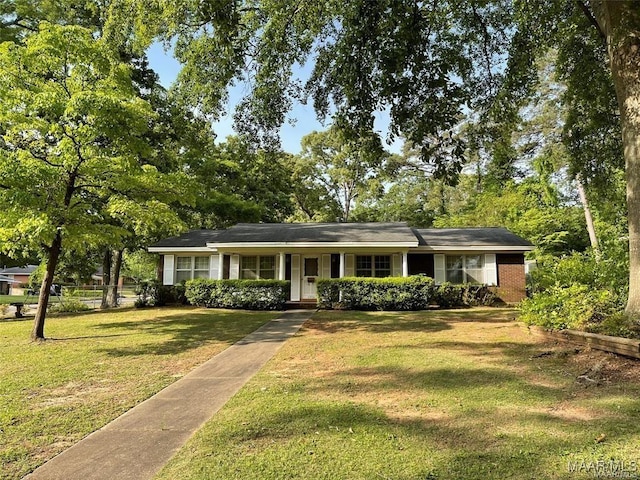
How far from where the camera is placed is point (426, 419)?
431 cm

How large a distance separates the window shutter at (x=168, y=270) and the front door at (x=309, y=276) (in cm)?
617

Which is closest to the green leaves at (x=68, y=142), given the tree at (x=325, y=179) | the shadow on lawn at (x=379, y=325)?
the shadow on lawn at (x=379, y=325)

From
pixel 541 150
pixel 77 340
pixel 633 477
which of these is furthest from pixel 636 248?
pixel 541 150

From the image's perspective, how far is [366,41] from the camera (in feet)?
27.8

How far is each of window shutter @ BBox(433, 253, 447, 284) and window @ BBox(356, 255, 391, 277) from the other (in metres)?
2.06

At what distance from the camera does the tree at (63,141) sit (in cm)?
888

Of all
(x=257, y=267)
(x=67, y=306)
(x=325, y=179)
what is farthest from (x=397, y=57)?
(x=325, y=179)

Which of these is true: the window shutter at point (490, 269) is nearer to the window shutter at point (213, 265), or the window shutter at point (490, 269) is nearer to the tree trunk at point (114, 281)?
the window shutter at point (213, 265)

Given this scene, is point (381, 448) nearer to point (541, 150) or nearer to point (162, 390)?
point (162, 390)

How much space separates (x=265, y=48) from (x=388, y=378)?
6.77 meters

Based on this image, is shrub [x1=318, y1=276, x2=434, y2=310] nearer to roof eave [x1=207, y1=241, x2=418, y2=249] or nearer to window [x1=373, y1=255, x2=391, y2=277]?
roof eave [x1=207, y1=241, x2=418, y2=249]

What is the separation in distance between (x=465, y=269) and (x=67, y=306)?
17.1 m

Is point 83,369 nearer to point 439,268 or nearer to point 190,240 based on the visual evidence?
point 190,240

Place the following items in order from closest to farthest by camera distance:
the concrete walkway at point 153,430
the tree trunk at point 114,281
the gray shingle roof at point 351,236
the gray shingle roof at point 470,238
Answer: the concrete walkway at point 153,430
the gray shingle roof at point 351,236
the gray shingle roof at point 470,238
the tree trunk at point 114,281
